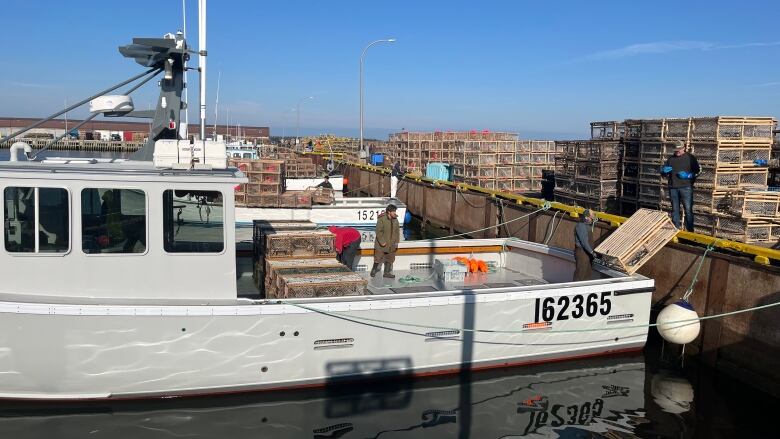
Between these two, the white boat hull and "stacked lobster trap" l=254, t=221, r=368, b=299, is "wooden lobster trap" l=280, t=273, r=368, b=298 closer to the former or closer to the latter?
"stacked lobster trap" l=254, t=221, r=368, b=299

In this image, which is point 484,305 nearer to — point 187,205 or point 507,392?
point 507,392

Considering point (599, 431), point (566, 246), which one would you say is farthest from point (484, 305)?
point (566, 246)

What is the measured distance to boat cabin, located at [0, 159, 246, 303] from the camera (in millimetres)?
7219

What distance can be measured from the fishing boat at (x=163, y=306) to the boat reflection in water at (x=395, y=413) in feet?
0.72

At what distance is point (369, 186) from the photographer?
33438 mm

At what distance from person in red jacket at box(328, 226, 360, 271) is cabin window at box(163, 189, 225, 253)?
296cm

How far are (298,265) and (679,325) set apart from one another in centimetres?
556

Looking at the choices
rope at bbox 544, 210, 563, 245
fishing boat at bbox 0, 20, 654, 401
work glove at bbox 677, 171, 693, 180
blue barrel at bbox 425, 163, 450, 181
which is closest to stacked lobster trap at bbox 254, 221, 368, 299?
fishing boat at bbox 0, 20, 654, 401

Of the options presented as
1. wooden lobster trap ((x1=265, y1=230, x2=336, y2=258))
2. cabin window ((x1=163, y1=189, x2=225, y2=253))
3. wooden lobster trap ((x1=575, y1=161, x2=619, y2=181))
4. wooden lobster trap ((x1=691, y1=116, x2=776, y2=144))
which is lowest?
wooden lobster trap ((x1=265, y1=230, x2=336, y2=258))

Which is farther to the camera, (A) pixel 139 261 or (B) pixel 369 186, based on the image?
(B) pixel 369 186

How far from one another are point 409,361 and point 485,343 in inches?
46.3

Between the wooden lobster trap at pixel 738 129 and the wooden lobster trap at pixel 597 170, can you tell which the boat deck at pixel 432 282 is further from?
the wooden lobster trap at pixel 597 170

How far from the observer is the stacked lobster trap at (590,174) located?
16344mm

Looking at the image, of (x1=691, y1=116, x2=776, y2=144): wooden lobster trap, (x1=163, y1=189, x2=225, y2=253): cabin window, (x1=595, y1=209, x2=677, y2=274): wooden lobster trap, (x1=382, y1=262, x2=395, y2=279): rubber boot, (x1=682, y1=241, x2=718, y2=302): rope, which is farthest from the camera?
(x1=691, y1=116, x2=776, y2=144): wooden lobster trap
